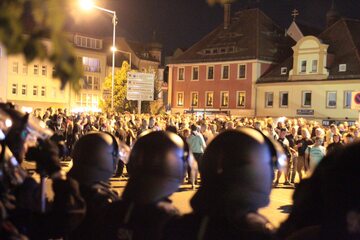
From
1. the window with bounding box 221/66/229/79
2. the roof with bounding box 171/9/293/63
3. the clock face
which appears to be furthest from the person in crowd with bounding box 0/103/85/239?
the window with bounding box 221/66/229/79

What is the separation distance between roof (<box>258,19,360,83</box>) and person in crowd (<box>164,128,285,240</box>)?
127ft

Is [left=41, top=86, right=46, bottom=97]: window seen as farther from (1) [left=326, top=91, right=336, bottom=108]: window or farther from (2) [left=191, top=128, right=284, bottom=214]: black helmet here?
(2) [left=191, top=128, right=284, bottom=214]: black helmet

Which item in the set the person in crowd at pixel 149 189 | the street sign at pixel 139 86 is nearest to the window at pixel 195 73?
the street sign at pixel 139 86

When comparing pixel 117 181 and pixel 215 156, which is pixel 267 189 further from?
pixel 117 181

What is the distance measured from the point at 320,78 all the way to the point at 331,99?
1916 millimetres

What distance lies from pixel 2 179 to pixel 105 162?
3.74 feet

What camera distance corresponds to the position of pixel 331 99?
41906mm

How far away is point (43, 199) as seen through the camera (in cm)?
380

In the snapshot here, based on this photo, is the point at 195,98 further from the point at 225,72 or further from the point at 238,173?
the point at 238,173

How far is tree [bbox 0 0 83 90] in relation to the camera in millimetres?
2268

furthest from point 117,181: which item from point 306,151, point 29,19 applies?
point 29,19

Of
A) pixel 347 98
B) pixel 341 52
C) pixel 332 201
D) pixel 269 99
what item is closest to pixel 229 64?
pixel 269 99

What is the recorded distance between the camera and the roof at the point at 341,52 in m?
40.8

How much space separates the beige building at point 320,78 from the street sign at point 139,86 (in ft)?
68.9
